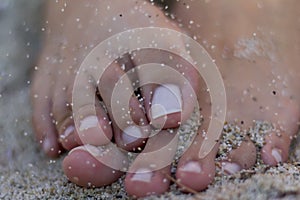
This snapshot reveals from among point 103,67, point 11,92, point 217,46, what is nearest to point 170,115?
point 103,67

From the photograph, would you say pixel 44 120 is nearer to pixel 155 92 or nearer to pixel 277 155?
Result: pixel 155 92

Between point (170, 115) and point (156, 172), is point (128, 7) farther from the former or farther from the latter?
point (156, 172)

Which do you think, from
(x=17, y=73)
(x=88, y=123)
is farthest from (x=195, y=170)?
(x=17, y=73)

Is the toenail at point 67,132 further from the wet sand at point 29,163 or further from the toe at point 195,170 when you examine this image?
the toe at point 195,170

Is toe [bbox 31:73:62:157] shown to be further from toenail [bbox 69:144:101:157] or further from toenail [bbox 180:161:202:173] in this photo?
toenail [bbox 180:161:202:173]

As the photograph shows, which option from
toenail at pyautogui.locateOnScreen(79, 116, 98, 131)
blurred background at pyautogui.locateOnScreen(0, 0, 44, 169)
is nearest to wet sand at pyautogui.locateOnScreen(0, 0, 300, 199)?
blurred background at pyautogui.locateOnScreen(0, 0, 44, 169)

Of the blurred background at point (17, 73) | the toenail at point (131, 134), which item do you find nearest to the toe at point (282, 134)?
the toenail at point (131, 134)
